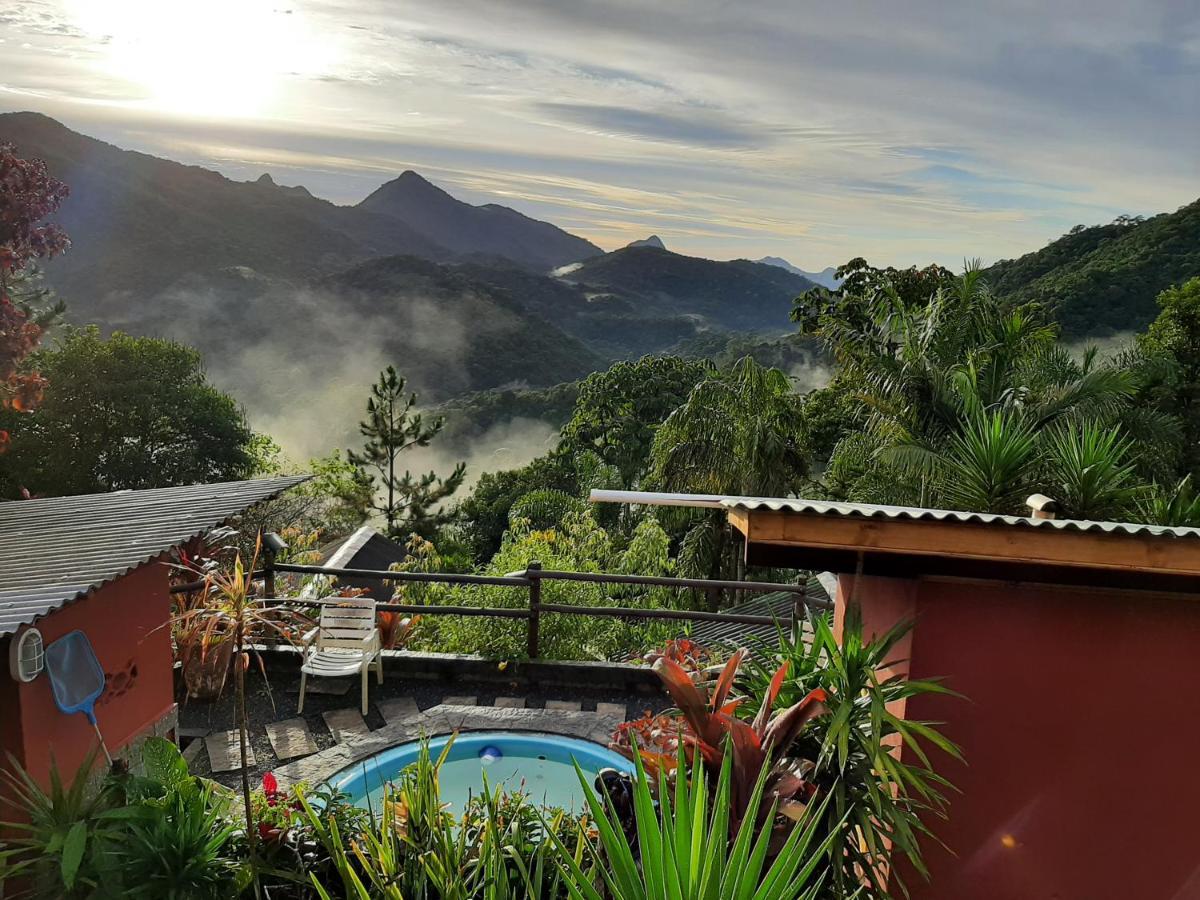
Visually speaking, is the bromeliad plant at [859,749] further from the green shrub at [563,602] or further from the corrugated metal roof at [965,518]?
the green shrub at [563,602]

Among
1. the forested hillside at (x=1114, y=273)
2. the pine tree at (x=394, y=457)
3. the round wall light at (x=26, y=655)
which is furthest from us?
the pine tree at (x=394, y=457)

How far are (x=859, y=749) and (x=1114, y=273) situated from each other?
2848cm

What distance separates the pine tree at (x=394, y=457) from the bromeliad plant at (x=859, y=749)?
26.2m

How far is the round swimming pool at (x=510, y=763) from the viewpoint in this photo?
5.56 meters

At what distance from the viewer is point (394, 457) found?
29984 millimetres

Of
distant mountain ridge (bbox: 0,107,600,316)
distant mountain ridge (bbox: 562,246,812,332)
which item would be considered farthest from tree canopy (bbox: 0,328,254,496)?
distant mountain ridge (bbox: 562,246,812,332)

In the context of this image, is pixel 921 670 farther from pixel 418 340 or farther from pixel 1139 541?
pixel 418 340

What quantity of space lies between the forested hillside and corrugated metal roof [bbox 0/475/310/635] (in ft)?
82.9

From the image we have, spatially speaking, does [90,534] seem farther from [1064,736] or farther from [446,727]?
[1064,736]

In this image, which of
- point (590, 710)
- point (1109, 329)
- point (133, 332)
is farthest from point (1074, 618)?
point (133, 332)

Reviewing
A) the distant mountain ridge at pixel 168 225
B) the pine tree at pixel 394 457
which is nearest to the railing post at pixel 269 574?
the pine tree at pixel 394 457

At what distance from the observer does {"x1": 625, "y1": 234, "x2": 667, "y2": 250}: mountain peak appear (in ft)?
381

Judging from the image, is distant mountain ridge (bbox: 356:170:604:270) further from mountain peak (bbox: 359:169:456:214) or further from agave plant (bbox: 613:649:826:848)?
agave plant (bbox: 613:649:826:848)

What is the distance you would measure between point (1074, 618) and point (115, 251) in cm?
7961
